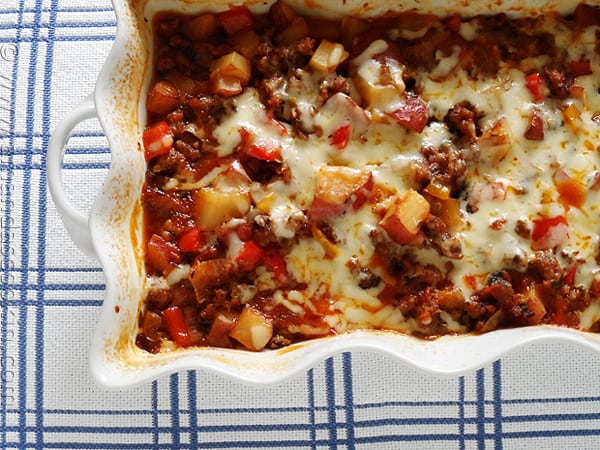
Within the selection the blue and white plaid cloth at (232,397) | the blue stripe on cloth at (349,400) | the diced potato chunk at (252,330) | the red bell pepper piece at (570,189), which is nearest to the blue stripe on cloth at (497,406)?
the blue and white plaid cloth at (232,397)

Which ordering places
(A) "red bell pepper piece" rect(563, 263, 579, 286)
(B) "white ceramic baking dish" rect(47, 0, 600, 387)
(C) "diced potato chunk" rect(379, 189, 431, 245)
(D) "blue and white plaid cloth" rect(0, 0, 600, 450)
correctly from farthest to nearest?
(D) "blue and white plaid cloth" rect(0, 0, 600, 450) → (A) "red bell pepper piece" rect(563, 263, 579, 286) → (C) "diced potato chunk" rect(379, 189, 431, 245) → (B) "white ceramic baking dish" rect(47, 0, 600, 387)

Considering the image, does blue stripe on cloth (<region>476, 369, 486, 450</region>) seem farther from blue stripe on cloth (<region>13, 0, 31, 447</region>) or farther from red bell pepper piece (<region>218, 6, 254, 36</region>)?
blue stripe on cloth (<region>13, 0, 31, 447</region>)

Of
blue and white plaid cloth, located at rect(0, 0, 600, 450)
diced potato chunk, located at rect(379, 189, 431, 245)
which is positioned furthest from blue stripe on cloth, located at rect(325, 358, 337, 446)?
diced potato chunk, located at rect(379, 189, 431, 245)

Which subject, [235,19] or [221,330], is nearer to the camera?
[221,330]

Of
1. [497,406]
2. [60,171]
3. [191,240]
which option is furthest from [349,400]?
[60,171]

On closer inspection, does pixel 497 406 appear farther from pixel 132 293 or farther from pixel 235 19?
pixel 235 19

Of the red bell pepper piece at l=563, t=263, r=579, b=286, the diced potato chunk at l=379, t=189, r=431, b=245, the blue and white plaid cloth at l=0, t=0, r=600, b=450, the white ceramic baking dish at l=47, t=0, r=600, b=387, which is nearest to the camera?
the white ceramic baking dish at l=47, t=0, r=600, b=387

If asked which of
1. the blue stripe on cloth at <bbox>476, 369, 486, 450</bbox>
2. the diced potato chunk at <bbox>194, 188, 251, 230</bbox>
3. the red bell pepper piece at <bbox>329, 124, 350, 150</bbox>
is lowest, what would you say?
the blue stripe on cloth at <bbox>476, 369, 486, 450</bbox>

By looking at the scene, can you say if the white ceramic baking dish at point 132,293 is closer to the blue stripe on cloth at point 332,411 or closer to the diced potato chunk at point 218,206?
the diced potato chunk at point 218,206
